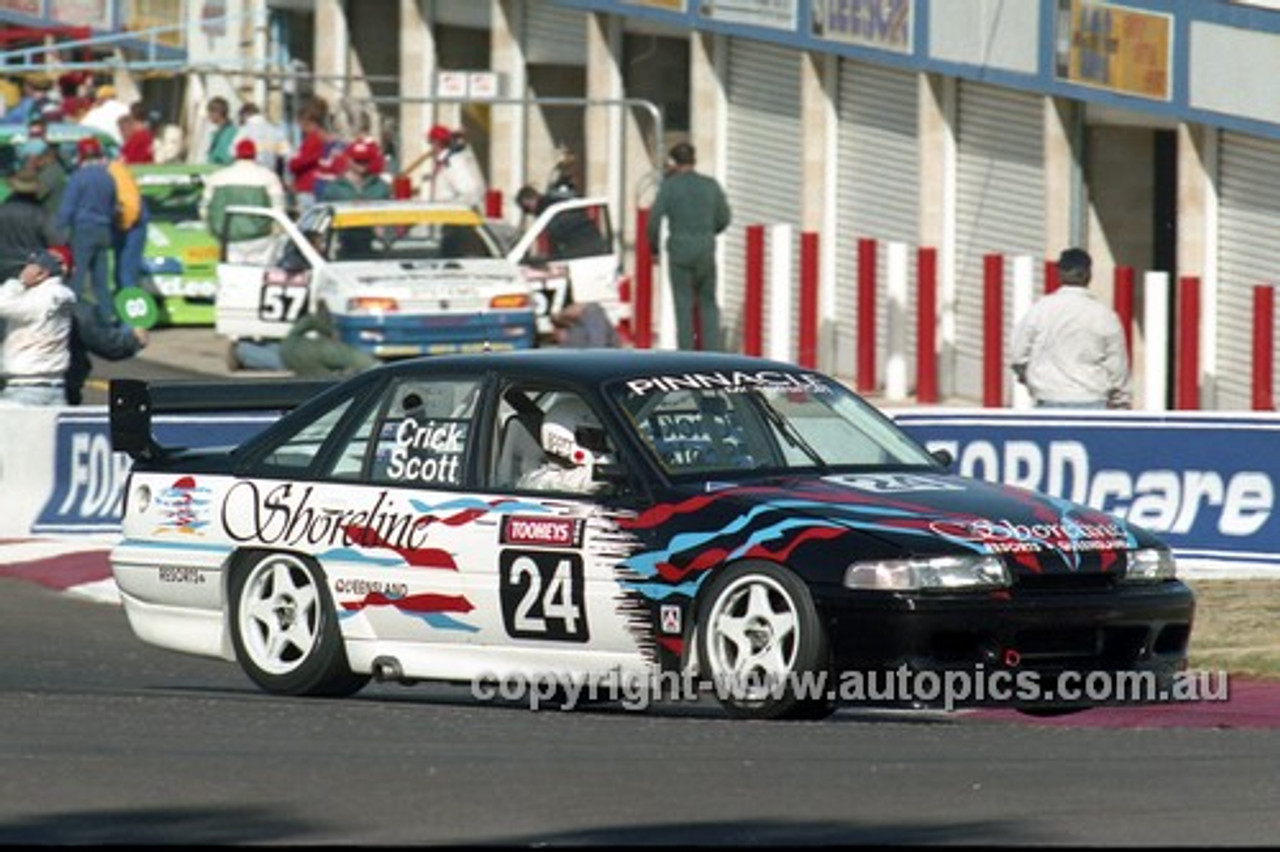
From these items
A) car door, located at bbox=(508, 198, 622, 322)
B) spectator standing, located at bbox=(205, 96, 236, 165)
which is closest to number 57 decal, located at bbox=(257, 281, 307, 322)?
car door, located at bbox=(508, 198, 622, 322)

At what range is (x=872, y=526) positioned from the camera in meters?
11.9

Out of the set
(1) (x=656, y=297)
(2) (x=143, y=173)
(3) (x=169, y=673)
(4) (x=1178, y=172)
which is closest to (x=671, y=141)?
(1) (x=656, y=297)

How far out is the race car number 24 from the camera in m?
12.4

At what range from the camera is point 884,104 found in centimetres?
3195

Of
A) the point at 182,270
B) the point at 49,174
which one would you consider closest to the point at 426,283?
the point at 49,174

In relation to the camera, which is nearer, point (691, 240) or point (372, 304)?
point (372, 304)

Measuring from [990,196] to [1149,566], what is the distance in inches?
709

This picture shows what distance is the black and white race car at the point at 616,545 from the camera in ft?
38.8

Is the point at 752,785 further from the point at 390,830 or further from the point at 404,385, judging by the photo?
the point at 404,385

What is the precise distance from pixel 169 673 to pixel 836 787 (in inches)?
212

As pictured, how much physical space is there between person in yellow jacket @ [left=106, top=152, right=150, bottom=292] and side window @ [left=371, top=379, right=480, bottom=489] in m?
17.8

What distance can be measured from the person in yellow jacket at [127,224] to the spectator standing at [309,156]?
4.19 m

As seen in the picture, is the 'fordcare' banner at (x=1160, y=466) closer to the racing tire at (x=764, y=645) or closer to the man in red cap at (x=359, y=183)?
the racing tire at (x=764, y=645)

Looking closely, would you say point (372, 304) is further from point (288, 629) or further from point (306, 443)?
point (288, 629)
